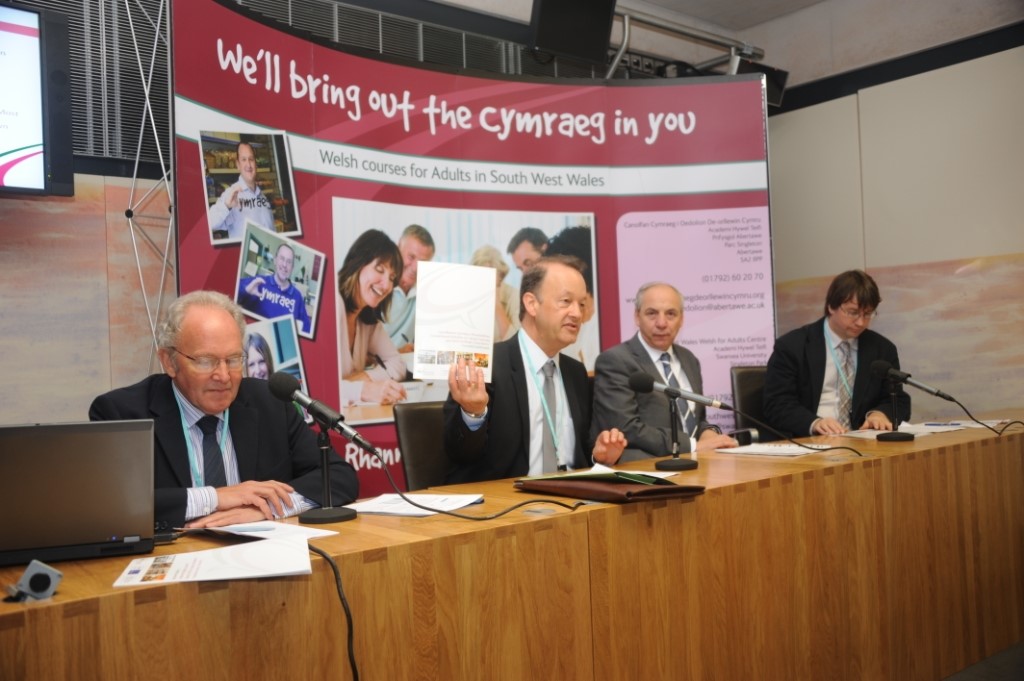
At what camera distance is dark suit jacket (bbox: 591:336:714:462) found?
314cm

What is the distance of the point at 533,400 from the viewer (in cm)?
300

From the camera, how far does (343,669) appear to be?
139 centimetres

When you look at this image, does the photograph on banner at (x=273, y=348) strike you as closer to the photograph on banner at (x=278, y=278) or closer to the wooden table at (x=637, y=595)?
the photograph on banner at (x=278, y=278)

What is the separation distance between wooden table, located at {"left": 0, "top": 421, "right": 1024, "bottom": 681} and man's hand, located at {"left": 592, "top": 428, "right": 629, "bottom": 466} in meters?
0.31

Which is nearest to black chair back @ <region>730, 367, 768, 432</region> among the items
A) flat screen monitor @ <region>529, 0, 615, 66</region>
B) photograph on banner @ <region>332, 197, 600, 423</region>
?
photograph on banner @ <region>332, 197, 600, 423</region>

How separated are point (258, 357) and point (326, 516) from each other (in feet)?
5.56

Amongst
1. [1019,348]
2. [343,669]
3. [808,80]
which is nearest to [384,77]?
[343,669]

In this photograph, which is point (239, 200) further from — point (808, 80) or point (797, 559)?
point (808, 80)

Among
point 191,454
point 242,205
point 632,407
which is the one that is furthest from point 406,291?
point 191,454

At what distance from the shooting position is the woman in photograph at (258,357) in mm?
3287

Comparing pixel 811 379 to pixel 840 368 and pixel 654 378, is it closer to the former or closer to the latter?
pixel 840 368

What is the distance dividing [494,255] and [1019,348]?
320 cm

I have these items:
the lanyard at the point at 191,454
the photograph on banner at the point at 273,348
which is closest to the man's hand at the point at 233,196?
the photograph on banner at the point at 273,348

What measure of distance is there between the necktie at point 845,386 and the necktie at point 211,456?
9.45 ft
